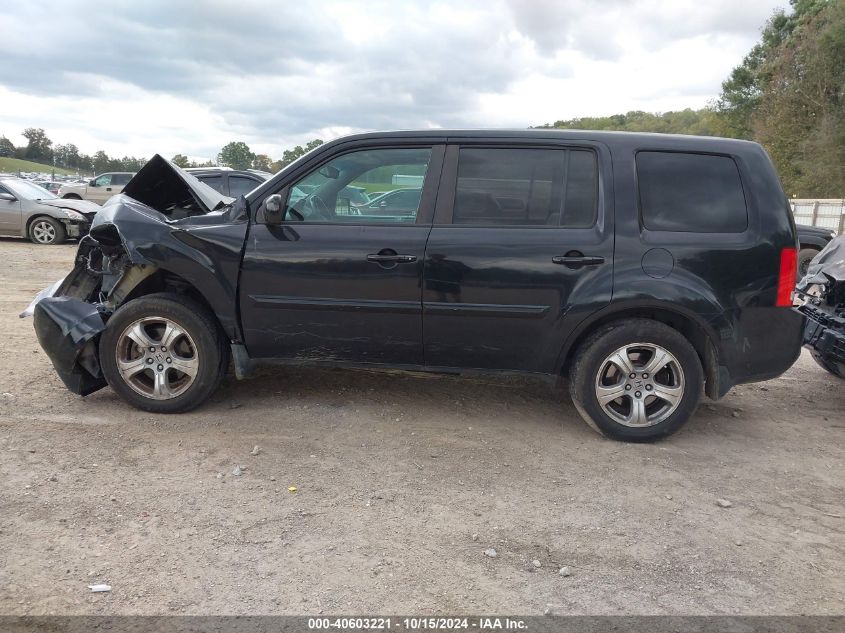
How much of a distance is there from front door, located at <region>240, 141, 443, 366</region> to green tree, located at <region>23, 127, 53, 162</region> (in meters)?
107

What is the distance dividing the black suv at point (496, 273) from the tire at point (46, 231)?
35.9 feet

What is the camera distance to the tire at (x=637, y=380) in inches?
161

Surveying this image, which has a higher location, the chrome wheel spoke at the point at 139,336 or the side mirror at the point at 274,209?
the side mirror at the point at 274,209

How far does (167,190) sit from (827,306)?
210 inches

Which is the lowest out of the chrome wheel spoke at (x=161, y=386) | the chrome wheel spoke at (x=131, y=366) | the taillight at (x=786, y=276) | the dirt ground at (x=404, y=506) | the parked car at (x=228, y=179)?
the dirt ground at (x=404, y=506)

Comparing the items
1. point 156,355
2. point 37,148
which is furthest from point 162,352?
point 37,148

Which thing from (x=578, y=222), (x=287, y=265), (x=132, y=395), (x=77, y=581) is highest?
(x=578, y=222)

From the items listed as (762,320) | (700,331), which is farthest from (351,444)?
(762,320)

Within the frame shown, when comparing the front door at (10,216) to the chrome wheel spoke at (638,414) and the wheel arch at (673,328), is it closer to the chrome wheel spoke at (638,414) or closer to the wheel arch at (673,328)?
the wheel arch at (673,328)

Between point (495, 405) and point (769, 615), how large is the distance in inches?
96.2

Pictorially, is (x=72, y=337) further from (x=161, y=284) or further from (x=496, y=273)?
(x=496, y=273)

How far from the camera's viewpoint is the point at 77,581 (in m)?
2.68

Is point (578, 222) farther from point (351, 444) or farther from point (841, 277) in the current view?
point (841, 277)

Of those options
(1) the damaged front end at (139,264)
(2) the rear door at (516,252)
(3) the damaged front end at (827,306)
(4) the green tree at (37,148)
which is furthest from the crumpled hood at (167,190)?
(4) the green tree at (37,148)
